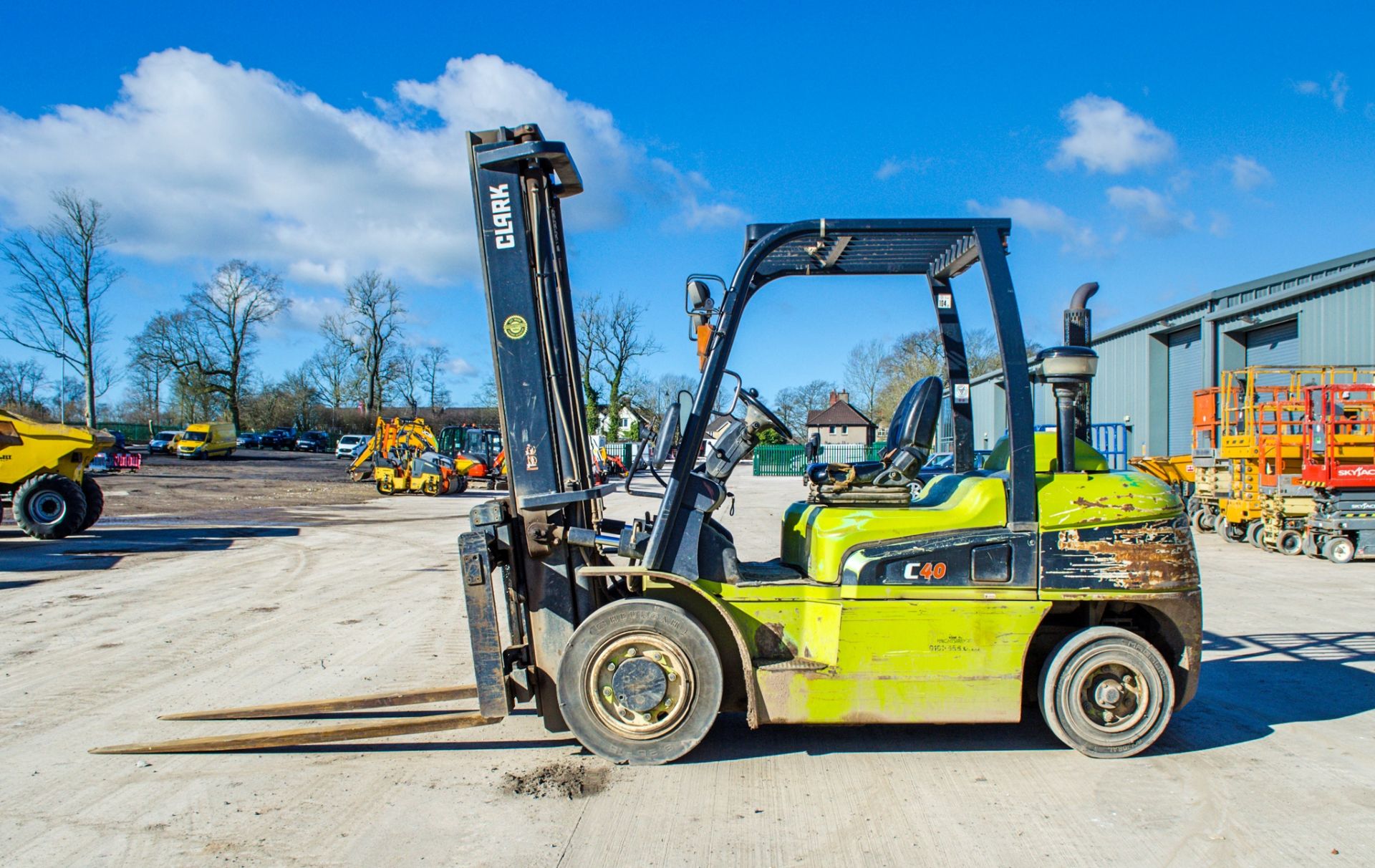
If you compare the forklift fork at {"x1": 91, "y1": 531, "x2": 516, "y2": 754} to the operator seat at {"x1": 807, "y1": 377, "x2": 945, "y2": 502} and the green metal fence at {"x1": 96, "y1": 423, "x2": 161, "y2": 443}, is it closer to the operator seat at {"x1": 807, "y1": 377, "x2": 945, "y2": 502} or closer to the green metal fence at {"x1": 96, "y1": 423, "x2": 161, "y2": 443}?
the operator seat at {"x1": 807, "y1": 377, "x2": 945, "y2": 502}

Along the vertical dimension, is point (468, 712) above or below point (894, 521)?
below

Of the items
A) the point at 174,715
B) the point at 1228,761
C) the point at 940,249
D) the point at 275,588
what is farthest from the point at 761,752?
the point at 275,588

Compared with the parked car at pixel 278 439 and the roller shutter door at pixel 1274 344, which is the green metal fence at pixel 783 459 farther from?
the parked car at pixel 278 439

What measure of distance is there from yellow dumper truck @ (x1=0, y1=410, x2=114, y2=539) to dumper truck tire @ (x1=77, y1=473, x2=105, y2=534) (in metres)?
0.02

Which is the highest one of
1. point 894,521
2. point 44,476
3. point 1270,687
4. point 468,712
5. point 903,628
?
point 894,521

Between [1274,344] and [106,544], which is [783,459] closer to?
[1274,344]

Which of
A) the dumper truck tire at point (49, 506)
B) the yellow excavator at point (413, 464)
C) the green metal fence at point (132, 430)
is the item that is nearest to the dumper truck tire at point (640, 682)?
the dumper truck tire at point (49, 506)

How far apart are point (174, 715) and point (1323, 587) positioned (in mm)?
12335

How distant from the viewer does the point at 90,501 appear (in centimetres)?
1569

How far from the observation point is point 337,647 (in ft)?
23.8

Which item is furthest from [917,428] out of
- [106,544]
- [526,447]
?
[106,544]

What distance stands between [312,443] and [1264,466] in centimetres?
6662

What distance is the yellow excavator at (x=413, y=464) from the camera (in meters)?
29.3

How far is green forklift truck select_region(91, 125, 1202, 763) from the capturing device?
174 inches
